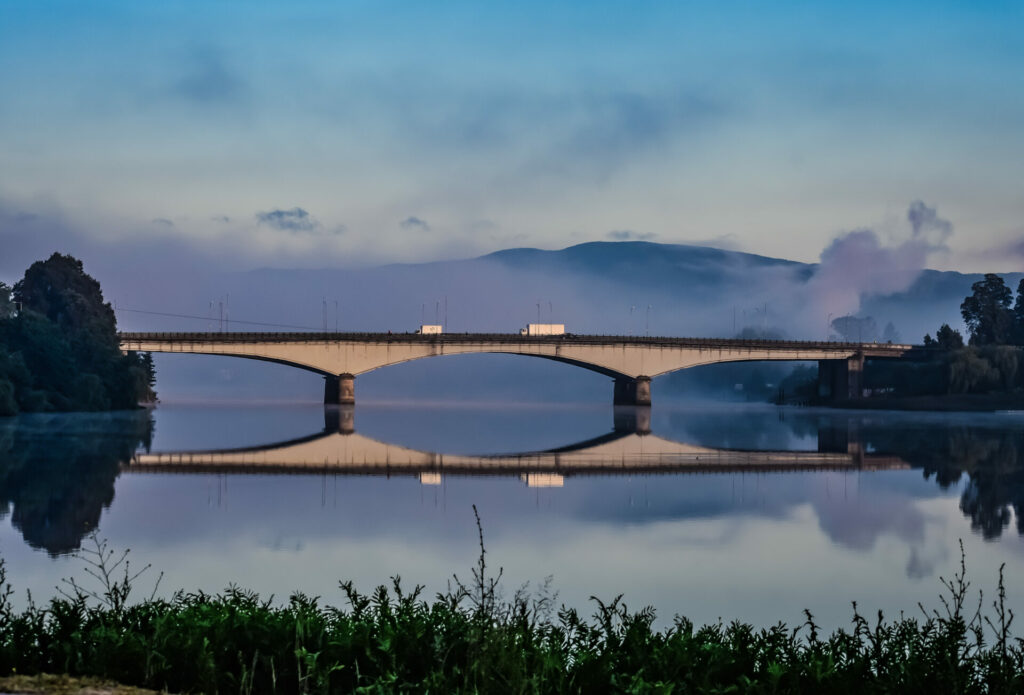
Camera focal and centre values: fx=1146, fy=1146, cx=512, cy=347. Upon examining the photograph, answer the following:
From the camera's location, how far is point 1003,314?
15950 cm

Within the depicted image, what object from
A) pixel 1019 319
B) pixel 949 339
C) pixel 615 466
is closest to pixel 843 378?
pixel 949 339

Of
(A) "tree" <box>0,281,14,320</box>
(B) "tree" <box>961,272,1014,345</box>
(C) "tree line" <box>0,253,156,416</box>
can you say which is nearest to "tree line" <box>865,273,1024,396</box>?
(B) "tree" <box>961,272,1014,345</box>

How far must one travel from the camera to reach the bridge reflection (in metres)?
42.6

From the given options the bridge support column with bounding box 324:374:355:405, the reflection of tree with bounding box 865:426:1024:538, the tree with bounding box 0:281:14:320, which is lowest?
the reflection of tree with bounding box 865:426:1024:538

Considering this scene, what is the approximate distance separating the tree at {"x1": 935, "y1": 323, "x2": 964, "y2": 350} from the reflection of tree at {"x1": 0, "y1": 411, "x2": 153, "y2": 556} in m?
109

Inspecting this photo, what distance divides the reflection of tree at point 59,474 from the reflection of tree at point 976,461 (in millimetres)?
19583

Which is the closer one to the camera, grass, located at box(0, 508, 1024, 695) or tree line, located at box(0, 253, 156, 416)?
grass, located at box(0, 508, 1024, 695)

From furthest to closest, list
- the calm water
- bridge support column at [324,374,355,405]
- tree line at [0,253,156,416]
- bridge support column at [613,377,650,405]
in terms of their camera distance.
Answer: bridge support column at [613,377,650,405]
bridge support column at [324,374,355,405]
tree line at [0,253,156,416]
the calm water

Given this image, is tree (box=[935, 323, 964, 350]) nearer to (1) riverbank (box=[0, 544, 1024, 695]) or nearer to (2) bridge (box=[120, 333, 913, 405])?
(2) bridge (box=[120, 333, 913, 405])

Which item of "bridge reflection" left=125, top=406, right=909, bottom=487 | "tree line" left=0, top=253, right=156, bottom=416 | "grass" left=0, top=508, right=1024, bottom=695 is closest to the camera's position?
"grass" left=0, top=508, right=1024, bottom=695

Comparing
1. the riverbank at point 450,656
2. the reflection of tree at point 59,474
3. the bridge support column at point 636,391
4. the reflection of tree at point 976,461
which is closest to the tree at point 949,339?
the bridge support column at point 636,391

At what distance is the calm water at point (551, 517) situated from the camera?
59.8ft

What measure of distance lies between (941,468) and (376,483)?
2259cm

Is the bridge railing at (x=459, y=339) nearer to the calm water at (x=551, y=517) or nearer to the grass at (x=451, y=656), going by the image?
the calm water at (x=551, y=517)
